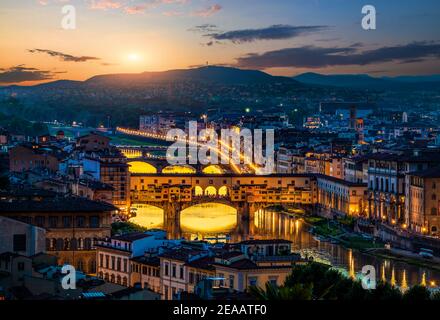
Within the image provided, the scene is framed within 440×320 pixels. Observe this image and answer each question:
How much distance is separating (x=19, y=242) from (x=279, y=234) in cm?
1184

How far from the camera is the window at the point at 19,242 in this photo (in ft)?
35.3

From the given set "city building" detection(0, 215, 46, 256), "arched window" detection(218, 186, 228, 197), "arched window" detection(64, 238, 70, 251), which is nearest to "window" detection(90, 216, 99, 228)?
"arched window" detection(64, 238, 70, 251)

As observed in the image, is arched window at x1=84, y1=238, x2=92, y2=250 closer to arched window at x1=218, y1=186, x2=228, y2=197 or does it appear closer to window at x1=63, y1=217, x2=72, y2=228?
window at x1=63, y1=217, x2=72, y2=228

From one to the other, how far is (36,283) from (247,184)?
870 inches

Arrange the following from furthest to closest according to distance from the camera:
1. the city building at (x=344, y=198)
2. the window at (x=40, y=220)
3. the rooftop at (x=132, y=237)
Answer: the city building at (x=344, y=198) < the window at (x=40, y=220) < the rooftop at (x=132, y=237)

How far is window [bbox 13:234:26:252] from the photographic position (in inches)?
424

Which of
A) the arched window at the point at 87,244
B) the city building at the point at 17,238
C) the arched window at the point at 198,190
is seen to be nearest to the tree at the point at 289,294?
the city building at the point at 17,238

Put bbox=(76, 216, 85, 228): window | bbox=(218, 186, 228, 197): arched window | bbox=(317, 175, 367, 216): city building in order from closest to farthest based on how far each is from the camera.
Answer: bbox=(76, 216, 85, 228): window → bbox=(317, 175, 367, 216): city building → bbox=(218, 186, 228, 197): arched window

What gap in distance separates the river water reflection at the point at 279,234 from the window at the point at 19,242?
5.37 meters

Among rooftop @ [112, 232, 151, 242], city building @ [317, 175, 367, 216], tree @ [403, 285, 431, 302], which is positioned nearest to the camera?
tree @ [403, 285, 431, 302]

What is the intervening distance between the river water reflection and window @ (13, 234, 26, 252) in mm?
5370

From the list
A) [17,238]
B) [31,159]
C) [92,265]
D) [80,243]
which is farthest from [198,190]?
[17,238]

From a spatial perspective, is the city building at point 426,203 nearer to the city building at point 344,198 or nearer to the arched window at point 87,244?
the city building at point 344,198
